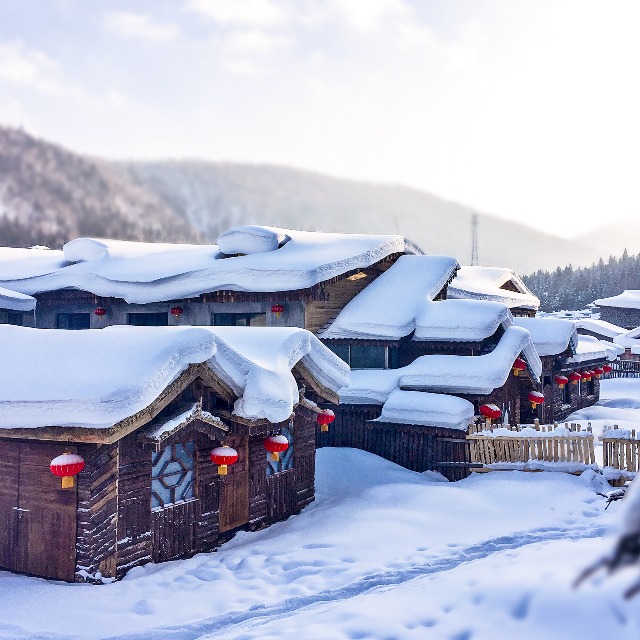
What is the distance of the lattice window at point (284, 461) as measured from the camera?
1360 centimetres

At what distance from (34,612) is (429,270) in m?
16.8

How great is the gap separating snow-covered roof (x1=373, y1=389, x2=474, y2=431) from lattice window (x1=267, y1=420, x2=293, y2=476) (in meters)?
4.32

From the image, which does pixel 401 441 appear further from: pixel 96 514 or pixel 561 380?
pixel 561 380

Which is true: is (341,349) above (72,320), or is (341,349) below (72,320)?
below

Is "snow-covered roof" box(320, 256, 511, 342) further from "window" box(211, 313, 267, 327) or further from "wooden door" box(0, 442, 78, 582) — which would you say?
"wooden door" box(0, 442, 78, 582)

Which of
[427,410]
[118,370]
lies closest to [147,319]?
[427,410]

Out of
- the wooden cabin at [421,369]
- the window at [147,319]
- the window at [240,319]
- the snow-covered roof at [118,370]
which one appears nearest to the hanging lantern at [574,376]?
the wooden cabin at [421,369]

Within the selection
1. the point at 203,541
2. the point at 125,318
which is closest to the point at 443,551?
the point at 203,541

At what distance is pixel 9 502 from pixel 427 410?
10.6 meters

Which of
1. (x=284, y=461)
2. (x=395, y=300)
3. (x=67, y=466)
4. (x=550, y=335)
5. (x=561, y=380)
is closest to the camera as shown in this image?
(x=67, y=466)

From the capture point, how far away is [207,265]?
20.8 m

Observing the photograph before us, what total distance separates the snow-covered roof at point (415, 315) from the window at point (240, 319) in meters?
2.21

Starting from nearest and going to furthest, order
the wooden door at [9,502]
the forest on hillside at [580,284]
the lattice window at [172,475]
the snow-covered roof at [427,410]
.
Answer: the wooden door at [9,502] < the lattice window at [172,475] < the snow-covered roof at [427,410] < the forest on hillside at [580,284]

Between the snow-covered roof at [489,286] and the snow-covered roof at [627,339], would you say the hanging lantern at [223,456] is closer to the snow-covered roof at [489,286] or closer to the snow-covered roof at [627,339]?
the snow-covered roof at [489,286]
